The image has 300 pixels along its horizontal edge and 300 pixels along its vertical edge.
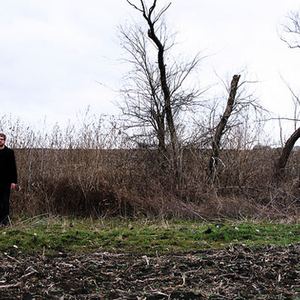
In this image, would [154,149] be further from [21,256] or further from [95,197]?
[21,256]

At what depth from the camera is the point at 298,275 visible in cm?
409

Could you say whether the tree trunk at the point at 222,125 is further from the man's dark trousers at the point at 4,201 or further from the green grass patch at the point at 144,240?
the man's dark trousers at the point at 4,201

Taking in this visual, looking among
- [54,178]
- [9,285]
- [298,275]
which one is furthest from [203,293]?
[54,178]

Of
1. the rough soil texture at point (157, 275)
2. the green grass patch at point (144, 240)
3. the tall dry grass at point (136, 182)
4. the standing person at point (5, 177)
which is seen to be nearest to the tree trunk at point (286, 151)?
the tall dry grass at point (136, 182)

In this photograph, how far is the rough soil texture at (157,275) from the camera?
3.55m

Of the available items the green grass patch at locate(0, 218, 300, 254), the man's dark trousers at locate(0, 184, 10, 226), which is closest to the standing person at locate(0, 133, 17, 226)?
the man's dark trousers at locate(0, 184, 10, 226)

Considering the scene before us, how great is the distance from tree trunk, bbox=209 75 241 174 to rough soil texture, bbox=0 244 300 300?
661 cm

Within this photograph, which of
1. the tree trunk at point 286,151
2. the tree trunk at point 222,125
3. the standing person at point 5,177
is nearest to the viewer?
the standing person at point 5,177

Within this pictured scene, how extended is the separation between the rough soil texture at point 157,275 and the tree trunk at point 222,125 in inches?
260

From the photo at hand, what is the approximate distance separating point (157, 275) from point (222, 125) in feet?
28.7

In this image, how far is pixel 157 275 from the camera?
13.6 feet

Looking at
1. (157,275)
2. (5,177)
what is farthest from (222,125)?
(157,275)

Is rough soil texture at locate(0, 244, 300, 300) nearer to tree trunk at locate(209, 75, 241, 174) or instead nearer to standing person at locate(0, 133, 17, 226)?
standing person at locate(0, 133, 17, 226)

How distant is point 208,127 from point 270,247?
24.1 ft
